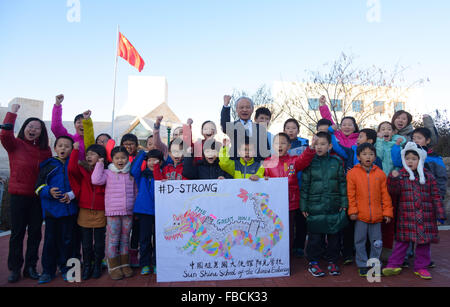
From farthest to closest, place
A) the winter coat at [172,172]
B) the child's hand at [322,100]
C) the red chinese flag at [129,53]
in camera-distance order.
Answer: the red chinese flag at [129,53]
the child's hand at [322,100]
the winter coat at [172,172]

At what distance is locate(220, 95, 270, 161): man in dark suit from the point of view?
3841mm

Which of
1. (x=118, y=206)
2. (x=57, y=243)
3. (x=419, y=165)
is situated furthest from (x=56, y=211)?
(x=419, y=165)

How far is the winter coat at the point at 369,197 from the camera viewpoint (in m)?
3.56

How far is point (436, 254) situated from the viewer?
465 centimetres

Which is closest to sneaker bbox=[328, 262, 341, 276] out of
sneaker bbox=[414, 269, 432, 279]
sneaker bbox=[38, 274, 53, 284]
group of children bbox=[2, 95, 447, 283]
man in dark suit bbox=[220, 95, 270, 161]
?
group of children bbox=[2, 95, 447, 283]

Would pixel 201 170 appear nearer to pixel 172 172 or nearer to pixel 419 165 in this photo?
pixel 172 172

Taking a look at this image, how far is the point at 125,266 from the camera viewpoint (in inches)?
143

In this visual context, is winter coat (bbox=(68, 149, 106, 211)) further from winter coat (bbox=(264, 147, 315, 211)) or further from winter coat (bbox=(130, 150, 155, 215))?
winter coat (bbox=(264, 147, 315, 211))

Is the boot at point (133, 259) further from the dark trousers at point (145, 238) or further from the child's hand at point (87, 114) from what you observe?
the child's hand at point (87, 114)

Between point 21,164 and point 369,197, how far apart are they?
4166 mm

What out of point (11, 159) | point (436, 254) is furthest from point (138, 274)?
point (436, 254)

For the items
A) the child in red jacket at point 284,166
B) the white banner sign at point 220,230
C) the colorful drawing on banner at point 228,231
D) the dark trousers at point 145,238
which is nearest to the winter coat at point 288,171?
the child in red jacket at point 284,166

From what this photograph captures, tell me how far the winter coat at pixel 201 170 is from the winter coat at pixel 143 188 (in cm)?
45
